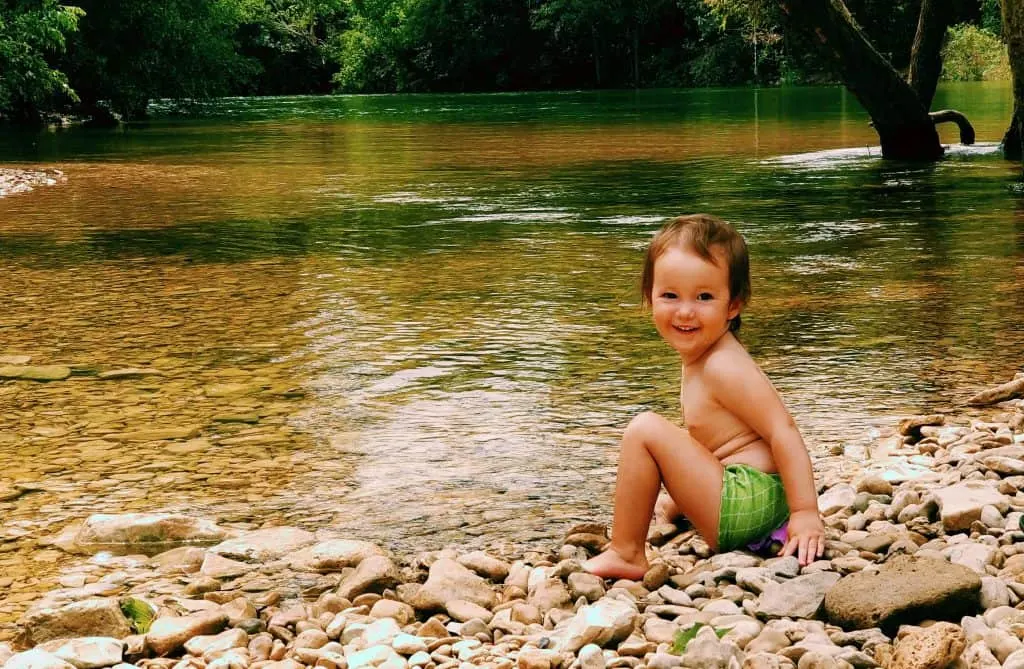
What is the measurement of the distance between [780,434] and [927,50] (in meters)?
14.7

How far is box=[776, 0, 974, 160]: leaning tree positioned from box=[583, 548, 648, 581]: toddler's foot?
491 inches

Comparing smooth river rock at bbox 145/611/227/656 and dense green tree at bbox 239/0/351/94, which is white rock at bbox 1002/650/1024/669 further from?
dense green tree at bbox 239/0/351/94

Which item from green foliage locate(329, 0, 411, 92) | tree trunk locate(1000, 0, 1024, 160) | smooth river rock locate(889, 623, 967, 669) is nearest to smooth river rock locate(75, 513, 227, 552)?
smooth river rock locate(889, 623, 967, 669)

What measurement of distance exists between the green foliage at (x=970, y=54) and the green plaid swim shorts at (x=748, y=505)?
176ft

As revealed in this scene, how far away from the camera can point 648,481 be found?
381 centimetres

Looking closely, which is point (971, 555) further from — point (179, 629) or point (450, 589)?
point (179, 629)

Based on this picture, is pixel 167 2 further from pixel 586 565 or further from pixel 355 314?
pixel 586 565

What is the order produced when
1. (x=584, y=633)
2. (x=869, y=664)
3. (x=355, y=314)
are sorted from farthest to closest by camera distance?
(x=355, y=314) < (x=584, y=633) < (x=869, y=664)

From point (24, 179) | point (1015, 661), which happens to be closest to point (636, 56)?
point (24, 179)

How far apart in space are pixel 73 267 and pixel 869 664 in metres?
7.77

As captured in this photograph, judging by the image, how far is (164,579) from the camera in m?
3.91

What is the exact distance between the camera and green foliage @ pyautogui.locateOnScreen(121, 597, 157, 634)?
11.6 ft

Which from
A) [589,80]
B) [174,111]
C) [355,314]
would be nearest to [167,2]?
[174,111]

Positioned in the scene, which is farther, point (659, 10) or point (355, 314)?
point (659, 10)
